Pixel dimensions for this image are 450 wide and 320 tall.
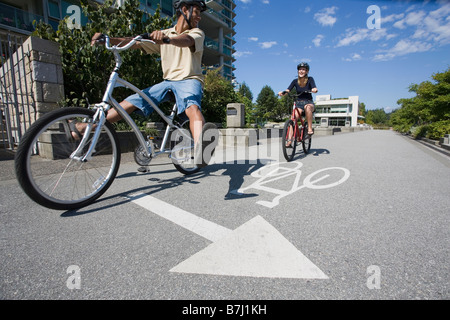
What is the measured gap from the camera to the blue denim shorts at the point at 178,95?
8.55ft

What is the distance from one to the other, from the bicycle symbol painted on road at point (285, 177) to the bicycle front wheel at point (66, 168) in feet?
5.00

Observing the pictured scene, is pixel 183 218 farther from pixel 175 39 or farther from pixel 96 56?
pixel 96 56

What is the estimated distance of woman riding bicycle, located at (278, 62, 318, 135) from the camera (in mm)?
5248

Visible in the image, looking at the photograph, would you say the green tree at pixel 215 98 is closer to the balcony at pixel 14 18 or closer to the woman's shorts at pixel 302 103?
the woman's shorts at pixel 302 103

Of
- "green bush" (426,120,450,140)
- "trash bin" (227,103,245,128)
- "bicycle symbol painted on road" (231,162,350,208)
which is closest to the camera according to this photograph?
"bicycle symbol painted on road" (231,162,350,208)

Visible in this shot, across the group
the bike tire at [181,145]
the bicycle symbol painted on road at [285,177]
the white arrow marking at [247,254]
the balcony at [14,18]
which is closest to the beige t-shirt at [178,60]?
the bike tire at [181,145]

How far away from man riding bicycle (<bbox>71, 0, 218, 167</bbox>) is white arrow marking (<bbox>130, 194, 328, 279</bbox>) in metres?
0.95

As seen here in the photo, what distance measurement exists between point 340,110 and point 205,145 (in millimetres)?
95369

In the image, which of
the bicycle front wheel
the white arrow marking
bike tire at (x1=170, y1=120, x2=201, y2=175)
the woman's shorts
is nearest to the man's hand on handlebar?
the bicycle front wheel

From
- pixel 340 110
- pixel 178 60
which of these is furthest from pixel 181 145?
pixel 340 110

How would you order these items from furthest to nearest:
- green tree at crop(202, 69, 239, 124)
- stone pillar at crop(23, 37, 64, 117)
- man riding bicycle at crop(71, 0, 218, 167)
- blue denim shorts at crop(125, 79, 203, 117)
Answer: green tree at crop(202, 69, 239, 124) → stone pillar at crop(23, 37, 64, 117) → blue denim shorts at crop(125, 79, 203, 117) → man riding bicycle at crop(71, 0, 218, 167)

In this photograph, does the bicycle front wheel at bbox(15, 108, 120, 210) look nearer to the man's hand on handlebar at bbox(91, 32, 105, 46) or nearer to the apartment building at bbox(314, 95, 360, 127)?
the man's hand on handlebar at bbox(91, 32, 105, 46)

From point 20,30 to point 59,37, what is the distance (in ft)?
45.4

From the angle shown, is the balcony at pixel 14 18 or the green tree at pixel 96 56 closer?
the green tree at pixel 96 56
